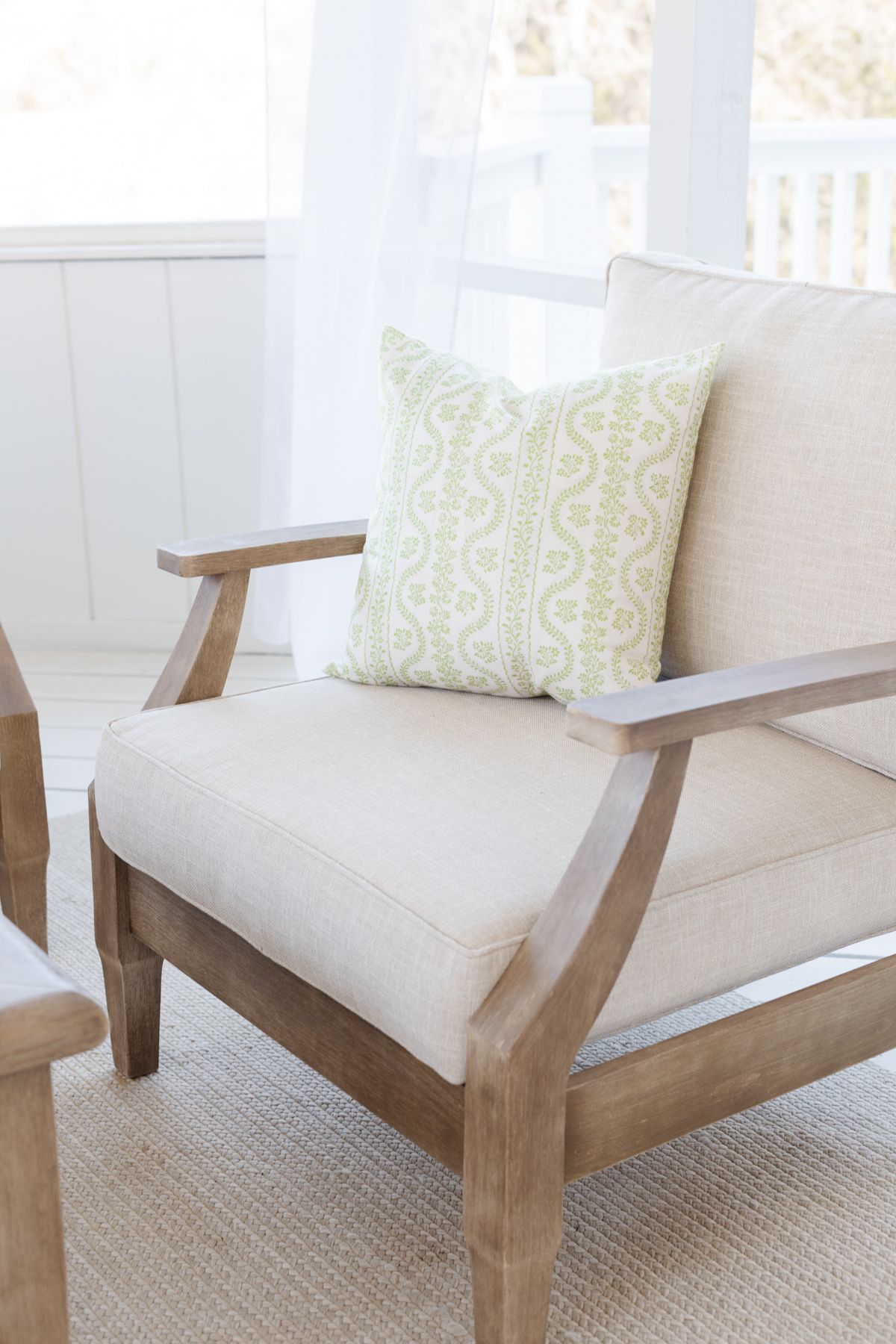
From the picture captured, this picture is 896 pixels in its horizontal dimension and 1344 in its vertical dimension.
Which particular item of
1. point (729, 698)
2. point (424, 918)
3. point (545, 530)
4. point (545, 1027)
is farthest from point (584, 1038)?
point (545, 530)

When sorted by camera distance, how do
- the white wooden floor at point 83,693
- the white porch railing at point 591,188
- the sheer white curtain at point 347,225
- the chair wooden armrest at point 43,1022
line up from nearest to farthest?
1. the chair wooden armrest at point 43,1022
2. the sheer white curtain at point 347,225
3. the white wooden floor at point 83,693
4. the white porch railing at point 591,188

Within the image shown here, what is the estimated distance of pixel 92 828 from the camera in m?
1.60

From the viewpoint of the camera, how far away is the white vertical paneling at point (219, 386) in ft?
9.96

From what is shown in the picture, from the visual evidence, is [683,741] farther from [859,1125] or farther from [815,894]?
[859,1125]

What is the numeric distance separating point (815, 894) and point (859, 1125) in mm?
460

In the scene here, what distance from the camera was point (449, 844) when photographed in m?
1.22

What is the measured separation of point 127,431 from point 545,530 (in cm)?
192

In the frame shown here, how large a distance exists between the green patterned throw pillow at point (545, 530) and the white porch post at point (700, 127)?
2.55 ft

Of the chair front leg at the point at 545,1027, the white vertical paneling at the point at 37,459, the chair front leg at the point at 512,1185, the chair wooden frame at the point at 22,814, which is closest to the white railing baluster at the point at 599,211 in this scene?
the white vertical paneling at the point at 37,459

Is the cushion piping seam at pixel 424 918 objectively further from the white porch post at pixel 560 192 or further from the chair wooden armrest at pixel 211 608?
the white porch post at pixel 560 192

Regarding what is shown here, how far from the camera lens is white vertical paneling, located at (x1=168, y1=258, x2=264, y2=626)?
3.04 meters

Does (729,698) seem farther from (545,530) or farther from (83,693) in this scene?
(83,693)

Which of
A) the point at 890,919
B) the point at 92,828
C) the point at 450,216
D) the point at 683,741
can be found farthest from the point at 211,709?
the point at 450,216

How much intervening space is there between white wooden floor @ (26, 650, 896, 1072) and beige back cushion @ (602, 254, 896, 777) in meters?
1.36
